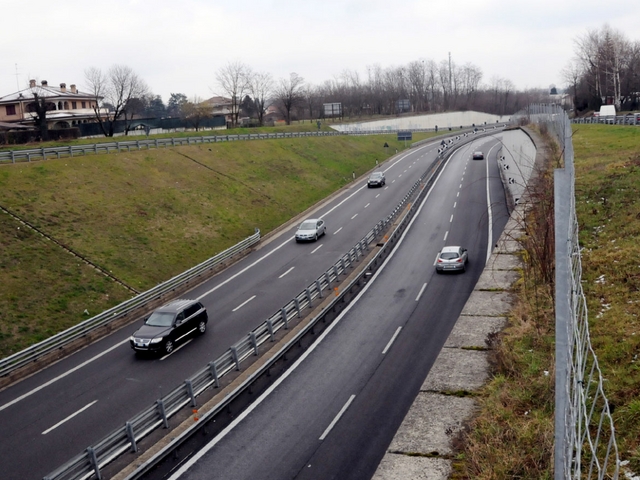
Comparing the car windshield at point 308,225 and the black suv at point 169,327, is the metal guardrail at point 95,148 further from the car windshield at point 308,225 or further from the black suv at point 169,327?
the black suv at point 169,327

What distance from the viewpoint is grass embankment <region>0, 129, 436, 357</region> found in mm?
28828

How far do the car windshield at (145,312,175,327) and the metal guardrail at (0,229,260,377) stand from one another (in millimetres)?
3645

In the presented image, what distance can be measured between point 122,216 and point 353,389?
1061 inches

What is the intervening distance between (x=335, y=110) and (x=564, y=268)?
12883 centimetres

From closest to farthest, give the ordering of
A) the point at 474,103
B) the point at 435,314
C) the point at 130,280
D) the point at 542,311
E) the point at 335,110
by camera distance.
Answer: the point at 542,311 < the point at 435,314 < the point at 130,280 < the point at 335,110 < the point at 474,103

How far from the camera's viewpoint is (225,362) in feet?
64.7

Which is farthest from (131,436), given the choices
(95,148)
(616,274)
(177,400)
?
(95,148)

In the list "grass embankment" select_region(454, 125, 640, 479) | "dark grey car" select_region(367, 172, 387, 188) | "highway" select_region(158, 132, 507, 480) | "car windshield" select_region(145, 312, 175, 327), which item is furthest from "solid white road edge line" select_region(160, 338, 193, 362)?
"dark grey car" select_region(367, 172, 387, 188)

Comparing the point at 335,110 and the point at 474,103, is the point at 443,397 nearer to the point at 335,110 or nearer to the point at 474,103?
the point at 335,110

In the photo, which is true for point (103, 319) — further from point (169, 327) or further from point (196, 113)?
point (196, 113)

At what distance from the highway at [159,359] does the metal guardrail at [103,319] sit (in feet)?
2.55

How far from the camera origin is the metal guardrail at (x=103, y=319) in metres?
22.8

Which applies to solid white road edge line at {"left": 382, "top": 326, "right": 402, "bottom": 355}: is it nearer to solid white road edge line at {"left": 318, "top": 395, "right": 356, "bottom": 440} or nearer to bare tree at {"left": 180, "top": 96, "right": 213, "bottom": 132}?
solid white road edge line at {"left": 318, "top": 395, "right": 356, "bottom": 440}

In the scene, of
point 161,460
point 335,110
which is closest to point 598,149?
point 161,460
